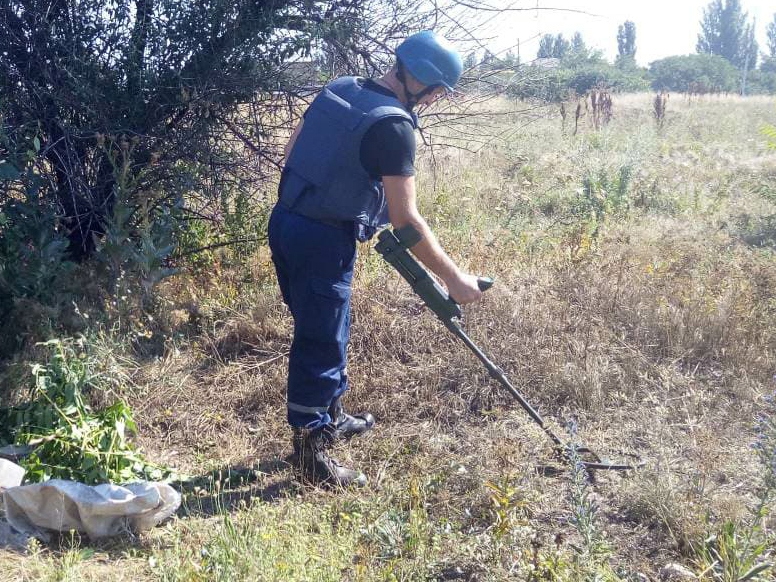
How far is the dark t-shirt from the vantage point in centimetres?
259

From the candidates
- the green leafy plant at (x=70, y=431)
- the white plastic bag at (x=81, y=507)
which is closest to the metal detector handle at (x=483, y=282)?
the white plastic bag at (x=81, y=507)

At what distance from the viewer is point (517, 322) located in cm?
411

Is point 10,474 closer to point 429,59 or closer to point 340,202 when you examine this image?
point 340,202

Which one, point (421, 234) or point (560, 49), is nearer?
point (421, 234)

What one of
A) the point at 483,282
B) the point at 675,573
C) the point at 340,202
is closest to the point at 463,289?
the point at 483,282

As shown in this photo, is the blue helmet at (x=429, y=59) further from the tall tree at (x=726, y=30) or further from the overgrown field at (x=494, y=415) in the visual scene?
the tall tree at (x=726, y=30)

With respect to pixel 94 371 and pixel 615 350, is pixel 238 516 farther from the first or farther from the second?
pixel 615 350

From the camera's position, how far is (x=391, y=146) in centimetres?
258

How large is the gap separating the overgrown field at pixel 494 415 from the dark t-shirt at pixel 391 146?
3.71ft

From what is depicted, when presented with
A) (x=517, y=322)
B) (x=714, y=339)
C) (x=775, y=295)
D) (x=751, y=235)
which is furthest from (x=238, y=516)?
(x=751, y=235)

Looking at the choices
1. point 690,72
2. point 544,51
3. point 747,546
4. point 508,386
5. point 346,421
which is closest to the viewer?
point 747,546

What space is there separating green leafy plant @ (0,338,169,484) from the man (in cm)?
73

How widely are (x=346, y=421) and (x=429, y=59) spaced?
5.60 ft

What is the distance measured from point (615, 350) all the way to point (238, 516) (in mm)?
2288
